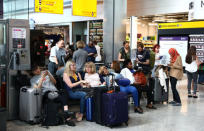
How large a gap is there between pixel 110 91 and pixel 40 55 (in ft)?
8.48

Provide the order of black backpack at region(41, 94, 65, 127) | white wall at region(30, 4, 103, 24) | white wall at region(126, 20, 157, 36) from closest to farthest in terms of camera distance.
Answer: black backpack at region(41, 94, 65, 127) < white wall at region(30, 4, 103, 24) < white wall at region(126, 20, 157, 36)

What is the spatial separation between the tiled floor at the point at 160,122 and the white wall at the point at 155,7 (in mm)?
8080

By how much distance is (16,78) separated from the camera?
5.69 metres

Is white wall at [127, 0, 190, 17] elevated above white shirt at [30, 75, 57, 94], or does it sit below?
above

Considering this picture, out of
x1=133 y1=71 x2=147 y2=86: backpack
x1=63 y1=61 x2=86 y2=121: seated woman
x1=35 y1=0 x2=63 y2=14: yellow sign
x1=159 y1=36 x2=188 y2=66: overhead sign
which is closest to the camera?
x1=63 y1=61 x2=86 y2=121: seated woman

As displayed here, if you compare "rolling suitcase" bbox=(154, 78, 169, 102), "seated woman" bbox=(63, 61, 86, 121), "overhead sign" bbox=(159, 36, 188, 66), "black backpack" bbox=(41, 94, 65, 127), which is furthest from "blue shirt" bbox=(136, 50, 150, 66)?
"overhead sign" bbox=(159, 36, 188, 66)

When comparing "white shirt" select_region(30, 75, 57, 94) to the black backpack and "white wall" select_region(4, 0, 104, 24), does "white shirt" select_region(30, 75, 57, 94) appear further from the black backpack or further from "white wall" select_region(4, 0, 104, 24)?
"white wall" select_region(4, 0, 104, 24)

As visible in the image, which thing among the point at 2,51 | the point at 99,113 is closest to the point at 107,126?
the point at 99,113

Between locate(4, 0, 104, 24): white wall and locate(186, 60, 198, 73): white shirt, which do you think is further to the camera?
locate(4, 0, 104, 24): white wall

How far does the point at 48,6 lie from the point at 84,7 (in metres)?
1.42

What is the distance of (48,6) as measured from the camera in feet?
33.7

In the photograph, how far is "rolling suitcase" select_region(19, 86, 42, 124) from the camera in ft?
17.3

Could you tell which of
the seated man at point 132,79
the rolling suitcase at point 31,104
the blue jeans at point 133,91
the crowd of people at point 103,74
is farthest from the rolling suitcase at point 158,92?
the rolling suitcase at point 31,104

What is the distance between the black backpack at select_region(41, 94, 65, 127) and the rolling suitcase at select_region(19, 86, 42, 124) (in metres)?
0.14
